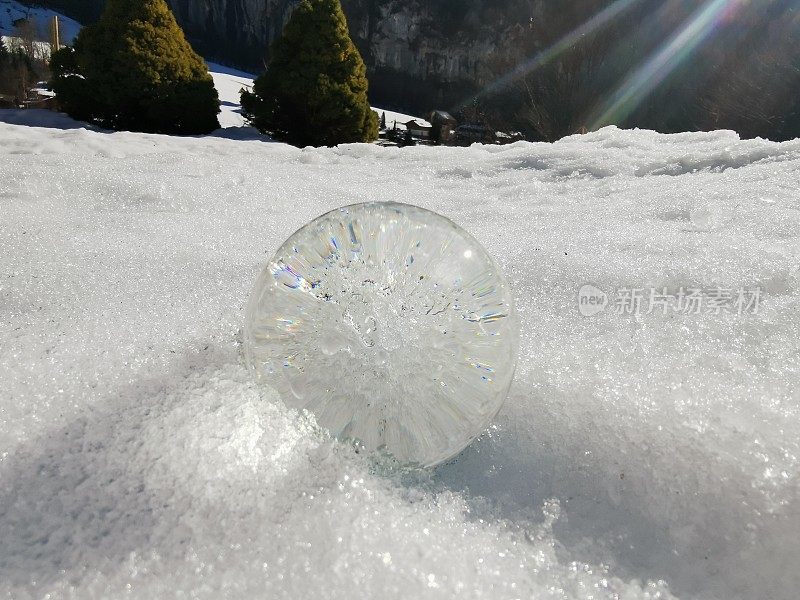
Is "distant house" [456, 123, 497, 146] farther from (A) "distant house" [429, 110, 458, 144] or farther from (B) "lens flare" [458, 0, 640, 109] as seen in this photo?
(B) "lens flare" [458, 0, 640, 109]

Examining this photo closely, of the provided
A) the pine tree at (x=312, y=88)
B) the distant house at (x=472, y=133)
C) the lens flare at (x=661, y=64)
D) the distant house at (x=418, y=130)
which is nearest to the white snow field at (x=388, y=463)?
the pine tree at (x=312, y=88)

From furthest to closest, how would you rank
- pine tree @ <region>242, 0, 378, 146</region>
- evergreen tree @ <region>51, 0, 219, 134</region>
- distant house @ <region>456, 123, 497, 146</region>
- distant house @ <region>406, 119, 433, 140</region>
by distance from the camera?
distant house @ <region>406, 119, 433, 140</region>, distant house @ <region>456, 123, 497, 146</region>, pine tree @ <region>242, 0, 378, 146</region>, evergreen tree @ <region>51, 0, 219, 134</region>

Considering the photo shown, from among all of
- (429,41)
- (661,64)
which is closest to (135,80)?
(661,64)

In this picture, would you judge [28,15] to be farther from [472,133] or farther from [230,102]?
[472,133]

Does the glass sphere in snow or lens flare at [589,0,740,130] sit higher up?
lens flare at [589,0,740,130]

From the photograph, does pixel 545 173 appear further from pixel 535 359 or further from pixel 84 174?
pixel 84 174

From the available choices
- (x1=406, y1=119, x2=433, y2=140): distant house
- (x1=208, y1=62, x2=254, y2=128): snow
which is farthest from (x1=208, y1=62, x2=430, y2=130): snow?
(x1=406, y1=119, x2=433, y2=140): distant house

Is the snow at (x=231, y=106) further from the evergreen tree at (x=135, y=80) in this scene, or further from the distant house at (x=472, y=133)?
the distant house at (x=472, y=133)
